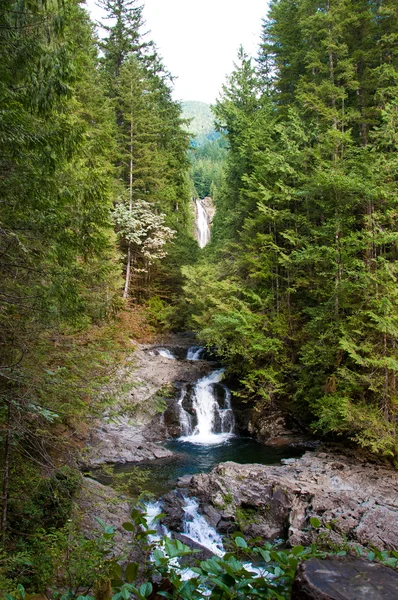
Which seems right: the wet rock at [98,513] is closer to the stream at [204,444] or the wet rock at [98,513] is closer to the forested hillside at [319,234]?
the stream at [204,444]

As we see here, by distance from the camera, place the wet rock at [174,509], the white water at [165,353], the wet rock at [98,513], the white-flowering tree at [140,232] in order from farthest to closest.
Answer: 1. the white-flowering tree at [140,232]
2. the white water at [165,353]
3. the wet rock at [174,509]
4. the wet rock at [98,513]

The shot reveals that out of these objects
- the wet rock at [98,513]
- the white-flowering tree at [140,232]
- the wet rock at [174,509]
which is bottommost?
the wet rock at [174,509]

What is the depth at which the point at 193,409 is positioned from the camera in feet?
54.2

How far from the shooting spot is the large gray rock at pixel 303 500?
8.16m

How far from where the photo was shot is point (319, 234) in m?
13.2

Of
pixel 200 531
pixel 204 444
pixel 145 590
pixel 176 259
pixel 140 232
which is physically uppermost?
pixel 140 232

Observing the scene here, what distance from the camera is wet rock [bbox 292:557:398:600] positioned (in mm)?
1896

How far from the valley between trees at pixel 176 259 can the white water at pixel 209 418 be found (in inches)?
35.7

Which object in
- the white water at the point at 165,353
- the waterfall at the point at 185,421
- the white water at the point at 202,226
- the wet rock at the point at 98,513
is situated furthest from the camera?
the white water at the point at 202,226

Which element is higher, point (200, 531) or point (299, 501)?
point (299, 501)

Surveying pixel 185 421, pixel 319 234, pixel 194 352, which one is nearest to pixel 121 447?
pixel 185 421

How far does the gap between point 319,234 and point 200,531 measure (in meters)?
9.61

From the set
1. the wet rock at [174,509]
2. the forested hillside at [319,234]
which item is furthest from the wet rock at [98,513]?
the forested hillside at [319,234]

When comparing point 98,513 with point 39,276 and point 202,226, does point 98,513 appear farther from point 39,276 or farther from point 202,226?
point 202,226
